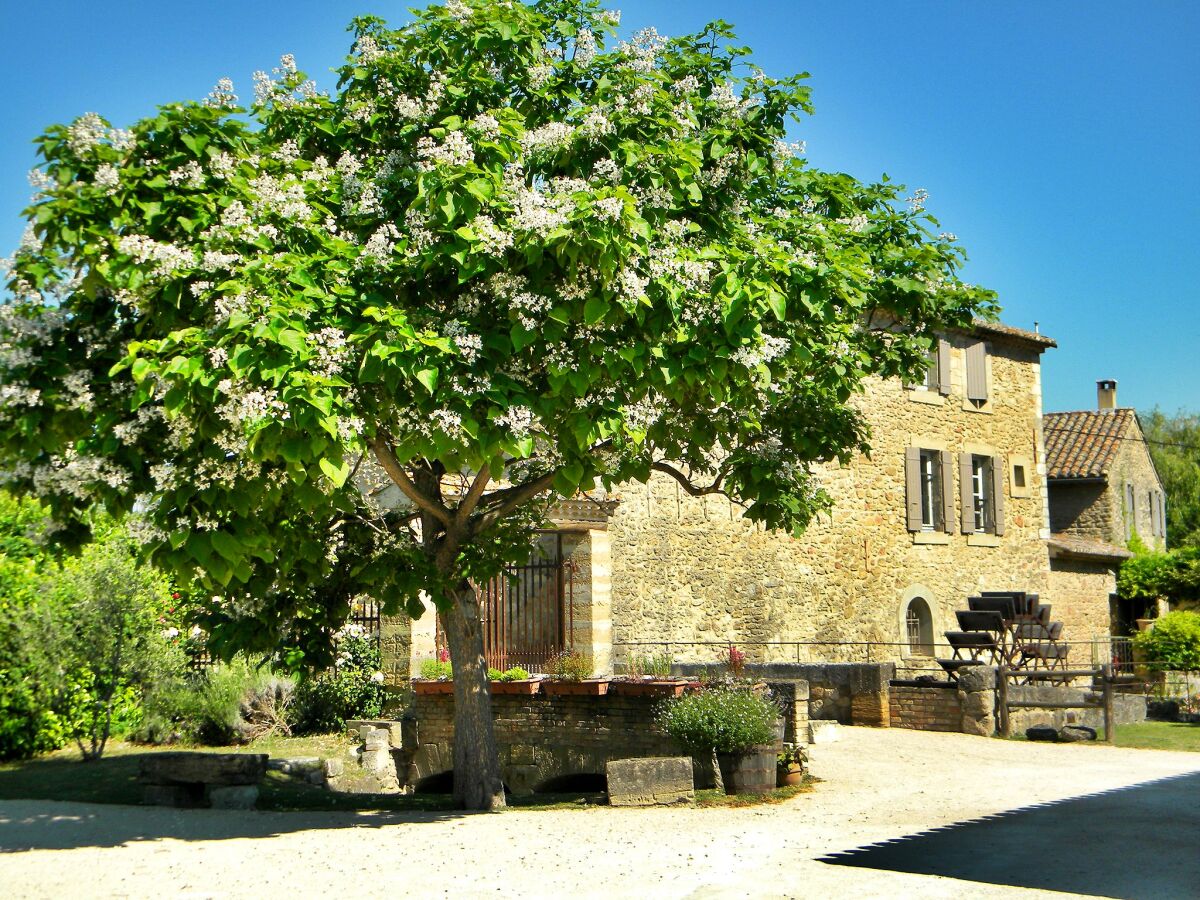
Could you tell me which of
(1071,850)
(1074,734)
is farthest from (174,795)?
(1074,734)

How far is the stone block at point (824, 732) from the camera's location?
13.8 metres

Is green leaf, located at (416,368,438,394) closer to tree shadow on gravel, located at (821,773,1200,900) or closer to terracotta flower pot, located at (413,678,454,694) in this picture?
tree shadow on gravel, located at (821,773,1200,900)

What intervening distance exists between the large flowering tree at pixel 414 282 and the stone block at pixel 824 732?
6.01m

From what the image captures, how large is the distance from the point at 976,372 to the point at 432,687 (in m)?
15.3

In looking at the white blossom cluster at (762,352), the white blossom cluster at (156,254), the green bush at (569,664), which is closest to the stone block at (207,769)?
the white blossom cluster at (156,254)

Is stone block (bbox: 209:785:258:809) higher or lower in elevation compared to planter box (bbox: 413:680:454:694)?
lower

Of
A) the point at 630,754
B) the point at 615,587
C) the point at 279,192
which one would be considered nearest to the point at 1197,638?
the point at 615,587

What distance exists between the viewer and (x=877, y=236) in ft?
30.9

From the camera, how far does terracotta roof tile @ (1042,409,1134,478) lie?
28.6m

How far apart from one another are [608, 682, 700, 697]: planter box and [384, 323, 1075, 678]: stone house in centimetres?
424

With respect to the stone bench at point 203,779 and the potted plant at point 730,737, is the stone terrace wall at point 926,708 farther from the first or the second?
the stone bench at point 203,779

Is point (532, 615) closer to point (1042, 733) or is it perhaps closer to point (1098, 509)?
point (1042, 733)

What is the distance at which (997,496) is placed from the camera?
23.7m

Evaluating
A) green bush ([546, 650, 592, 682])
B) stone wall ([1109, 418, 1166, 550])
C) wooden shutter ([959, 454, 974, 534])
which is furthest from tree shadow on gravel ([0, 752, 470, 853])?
stone wall ([1109, 418, 1166, 550])
